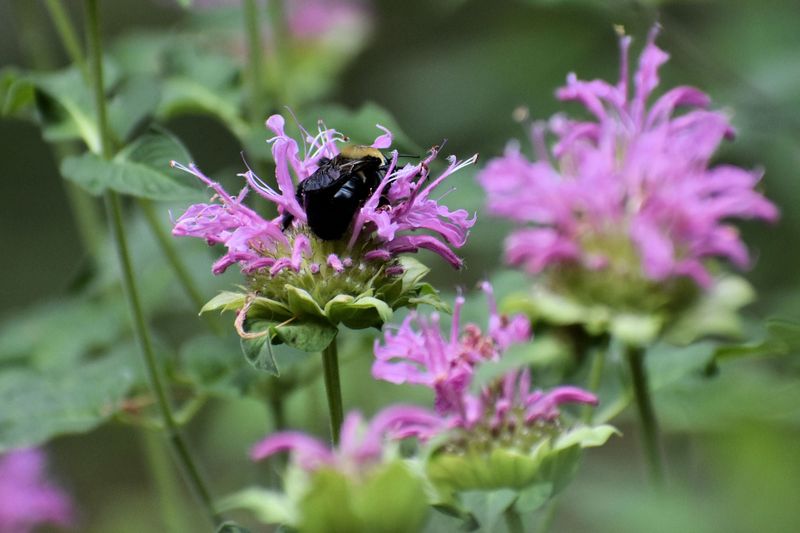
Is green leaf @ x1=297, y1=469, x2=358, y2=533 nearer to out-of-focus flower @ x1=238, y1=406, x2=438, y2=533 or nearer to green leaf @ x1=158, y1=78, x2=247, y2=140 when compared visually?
out-of-focus flower @ x1=238, y1=406, x2=438, y2=533

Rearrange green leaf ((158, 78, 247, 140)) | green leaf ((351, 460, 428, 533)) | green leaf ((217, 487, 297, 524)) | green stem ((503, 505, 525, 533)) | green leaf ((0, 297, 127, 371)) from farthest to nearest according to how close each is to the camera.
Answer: green leaf ((0, 297, 127, 371)) < green leaf ((158, 78, 247, 140)) < green stem ((503, 505, 525, 533)) < green leaf ((217, 487, 297, 524)) < green leaf ((351, 460, 428, 533))

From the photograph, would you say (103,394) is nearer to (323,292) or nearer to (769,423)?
(323,292)

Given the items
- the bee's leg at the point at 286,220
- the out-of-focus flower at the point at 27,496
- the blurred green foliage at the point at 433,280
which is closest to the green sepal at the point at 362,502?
the blurred green foliage at the point at 433,280

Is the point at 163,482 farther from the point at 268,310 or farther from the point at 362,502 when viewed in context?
the point at 362,502

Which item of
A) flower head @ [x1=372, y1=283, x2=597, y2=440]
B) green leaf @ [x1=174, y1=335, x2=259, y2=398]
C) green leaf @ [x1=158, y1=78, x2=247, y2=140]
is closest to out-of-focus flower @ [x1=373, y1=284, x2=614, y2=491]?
A: flower head @ [x1=372, y1=283, x2=597, y2=440]

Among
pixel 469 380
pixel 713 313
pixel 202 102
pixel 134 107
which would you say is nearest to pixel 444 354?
pixel 469 380

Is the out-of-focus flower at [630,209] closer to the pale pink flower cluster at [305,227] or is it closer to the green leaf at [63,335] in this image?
the pale pink flower cluster at [305,227]
